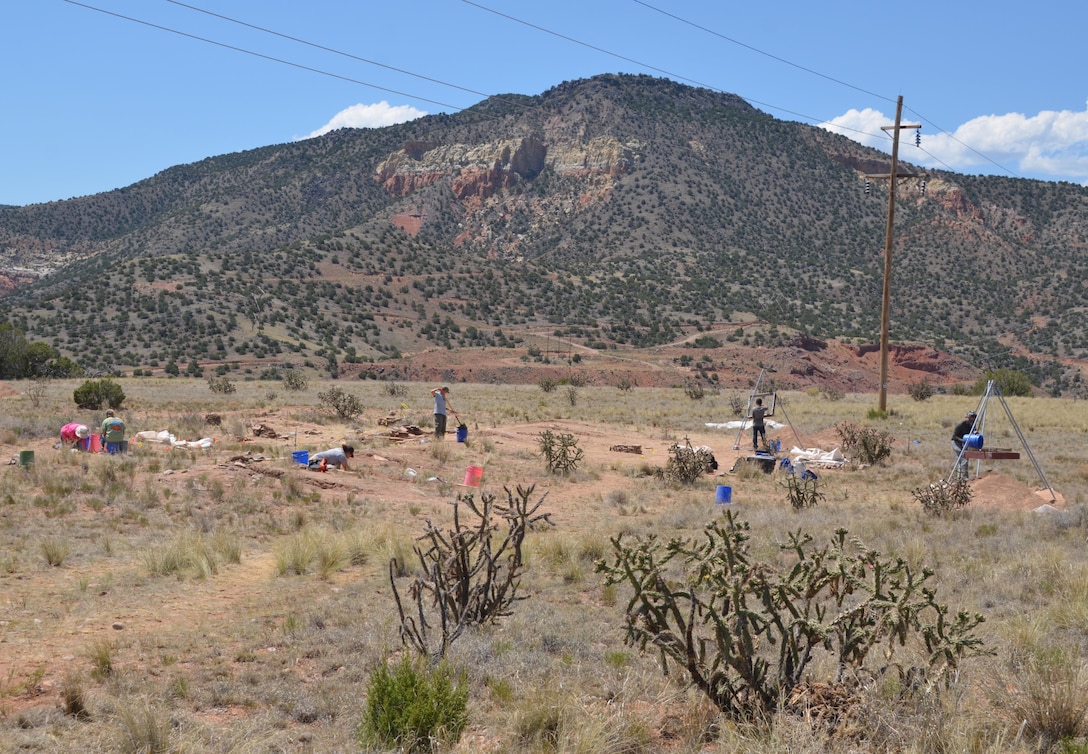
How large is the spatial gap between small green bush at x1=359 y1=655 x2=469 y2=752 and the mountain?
44946mm

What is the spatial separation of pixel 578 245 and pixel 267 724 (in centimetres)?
10017

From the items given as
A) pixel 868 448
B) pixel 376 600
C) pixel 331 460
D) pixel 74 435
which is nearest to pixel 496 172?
pixel 868 448

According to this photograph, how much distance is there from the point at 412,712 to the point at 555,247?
105110mm

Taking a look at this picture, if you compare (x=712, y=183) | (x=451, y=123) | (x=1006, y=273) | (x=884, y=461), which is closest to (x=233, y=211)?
(x=451, y=123)

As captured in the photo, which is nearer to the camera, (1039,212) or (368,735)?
(368,735)

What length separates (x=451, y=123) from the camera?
488 feet

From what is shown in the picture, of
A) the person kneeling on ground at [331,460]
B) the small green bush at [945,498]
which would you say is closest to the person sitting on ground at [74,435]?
the person kneeling on ground at [331,460]

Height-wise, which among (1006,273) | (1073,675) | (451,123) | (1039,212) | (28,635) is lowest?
(28,635)

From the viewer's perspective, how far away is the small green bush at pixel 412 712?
5512 millimetres

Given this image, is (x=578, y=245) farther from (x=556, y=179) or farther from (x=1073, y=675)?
(x=1073, y=675)

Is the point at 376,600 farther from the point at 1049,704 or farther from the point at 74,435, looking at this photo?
the point at 74,435

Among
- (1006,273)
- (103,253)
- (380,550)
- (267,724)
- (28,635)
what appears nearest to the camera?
(267,724)

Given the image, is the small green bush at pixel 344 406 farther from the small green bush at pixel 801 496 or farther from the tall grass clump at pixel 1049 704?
the tall grass clump at pixel 1049 704

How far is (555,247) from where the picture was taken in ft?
358
